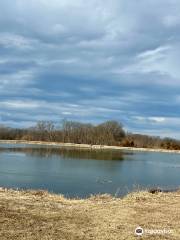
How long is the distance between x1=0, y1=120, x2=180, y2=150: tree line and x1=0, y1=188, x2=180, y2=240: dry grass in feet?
321

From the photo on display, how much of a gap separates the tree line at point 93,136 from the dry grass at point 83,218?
97921 millimetres

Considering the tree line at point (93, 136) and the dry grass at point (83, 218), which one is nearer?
the dry grass at point (83, 218)

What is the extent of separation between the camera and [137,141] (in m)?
114

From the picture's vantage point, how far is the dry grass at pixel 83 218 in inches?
325

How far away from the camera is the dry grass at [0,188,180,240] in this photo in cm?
825

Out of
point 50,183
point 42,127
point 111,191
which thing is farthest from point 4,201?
point 42,127

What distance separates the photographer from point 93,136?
11931 cm

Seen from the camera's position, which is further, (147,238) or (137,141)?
(137,141)

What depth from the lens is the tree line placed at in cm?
11344

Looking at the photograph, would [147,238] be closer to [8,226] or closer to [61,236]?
[61,236]

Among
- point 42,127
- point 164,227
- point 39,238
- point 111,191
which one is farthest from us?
point 42,127

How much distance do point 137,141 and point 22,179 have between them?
91571 millimetres

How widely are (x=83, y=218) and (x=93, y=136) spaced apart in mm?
109314

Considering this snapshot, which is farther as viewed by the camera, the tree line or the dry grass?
the tree line
